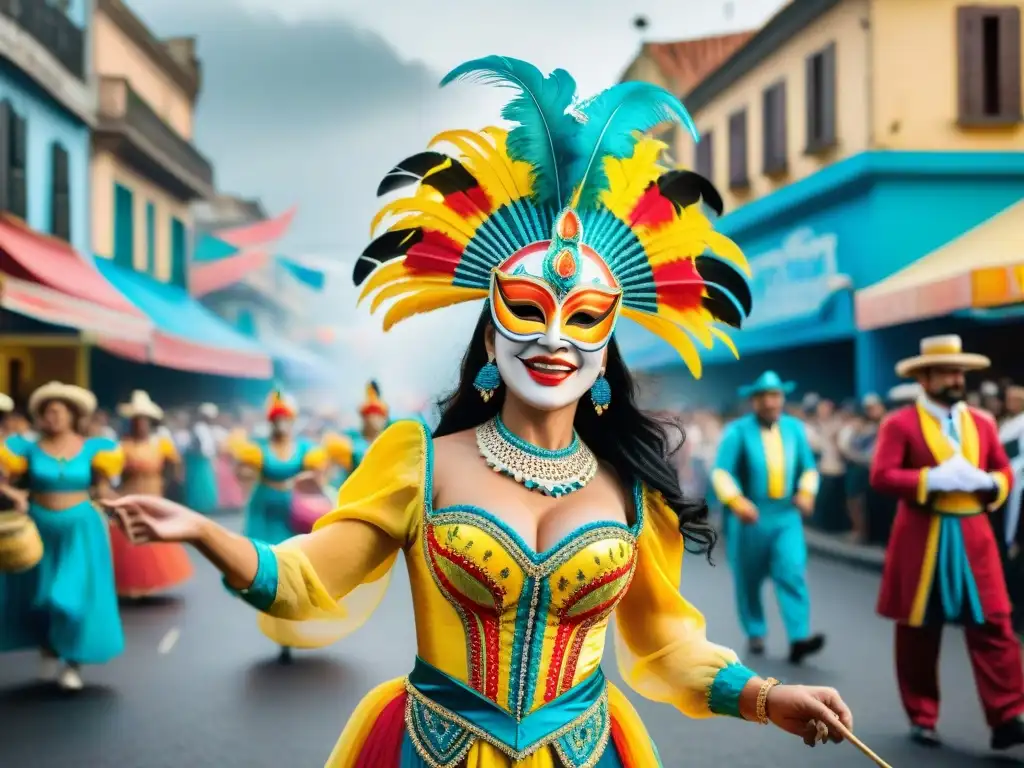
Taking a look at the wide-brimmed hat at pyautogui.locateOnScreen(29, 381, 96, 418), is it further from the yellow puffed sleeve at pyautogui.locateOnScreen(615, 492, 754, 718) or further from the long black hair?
the yellow puffed sleeve at pyautogui.locateOnScreen(615, 492, 754, 718)

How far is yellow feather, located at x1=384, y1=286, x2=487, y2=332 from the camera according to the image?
367 centimetres

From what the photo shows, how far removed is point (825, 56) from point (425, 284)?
20.3 metres

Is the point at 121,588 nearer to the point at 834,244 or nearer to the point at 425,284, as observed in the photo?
the point at 425,284

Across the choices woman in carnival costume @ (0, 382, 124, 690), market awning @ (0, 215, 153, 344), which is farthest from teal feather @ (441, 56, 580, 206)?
market awning @ (0, 215, 153, 344)

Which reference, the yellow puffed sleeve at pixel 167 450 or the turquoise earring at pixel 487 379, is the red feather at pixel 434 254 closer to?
the turquoise earring at pixel 487 379

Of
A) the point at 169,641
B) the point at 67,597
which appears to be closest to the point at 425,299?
the point at 67,597

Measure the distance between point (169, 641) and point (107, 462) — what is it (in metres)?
2.14

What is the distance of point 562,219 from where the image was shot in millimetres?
3516

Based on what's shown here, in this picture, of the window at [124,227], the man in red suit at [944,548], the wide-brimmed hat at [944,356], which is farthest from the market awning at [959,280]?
the window at [124,227]

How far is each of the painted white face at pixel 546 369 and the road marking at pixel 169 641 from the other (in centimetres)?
739

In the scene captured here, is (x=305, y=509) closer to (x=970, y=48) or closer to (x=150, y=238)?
(x=970, y=48)

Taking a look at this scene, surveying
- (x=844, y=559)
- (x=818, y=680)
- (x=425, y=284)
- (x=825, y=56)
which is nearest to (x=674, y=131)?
(x=825, y=56)

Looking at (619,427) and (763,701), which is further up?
(619,427)

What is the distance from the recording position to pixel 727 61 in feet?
91.0
